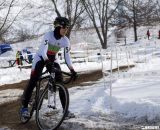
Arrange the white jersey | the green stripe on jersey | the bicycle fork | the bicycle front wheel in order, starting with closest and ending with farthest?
the bicycle front wheel → the bicycle fork → the white jersey → the green stripe on jersey

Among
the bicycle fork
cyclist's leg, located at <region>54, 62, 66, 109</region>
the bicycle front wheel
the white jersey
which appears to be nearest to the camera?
the bicycle front wheel

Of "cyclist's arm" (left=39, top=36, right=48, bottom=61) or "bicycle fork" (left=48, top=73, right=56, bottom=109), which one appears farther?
"bicycle fork" (left=48, top=73, right=56, bottom=109)

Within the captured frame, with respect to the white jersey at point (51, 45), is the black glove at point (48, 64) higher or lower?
lower

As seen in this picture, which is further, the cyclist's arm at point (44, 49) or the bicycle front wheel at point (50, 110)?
the cyclist's arm at point (44, 49)

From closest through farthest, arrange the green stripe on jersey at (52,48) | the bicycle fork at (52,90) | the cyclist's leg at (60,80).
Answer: the cyclist's leg at (60,80) < the bicycle fork at (52,90) < the green stripe on jersey at (52,48)

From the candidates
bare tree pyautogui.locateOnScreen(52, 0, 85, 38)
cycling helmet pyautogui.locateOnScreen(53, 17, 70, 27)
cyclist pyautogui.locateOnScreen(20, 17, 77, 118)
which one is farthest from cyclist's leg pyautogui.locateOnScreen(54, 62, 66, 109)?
bare tree pyautogui.locateOnScreen(52, 0, 85, 38)

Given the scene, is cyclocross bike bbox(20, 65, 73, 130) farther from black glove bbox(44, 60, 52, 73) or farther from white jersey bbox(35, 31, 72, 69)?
white jersey bbox(35, 31, 72, 69)

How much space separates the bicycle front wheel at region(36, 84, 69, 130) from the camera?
689 cm

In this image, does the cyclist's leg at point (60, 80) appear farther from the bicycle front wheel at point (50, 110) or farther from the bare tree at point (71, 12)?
the bare tree at point (71, 12)

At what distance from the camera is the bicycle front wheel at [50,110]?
6893 mm

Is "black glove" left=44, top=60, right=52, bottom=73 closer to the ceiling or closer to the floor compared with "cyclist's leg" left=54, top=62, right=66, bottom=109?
closer to the ceiling

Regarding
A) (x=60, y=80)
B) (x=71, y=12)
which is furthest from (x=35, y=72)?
(x=71, y=12)

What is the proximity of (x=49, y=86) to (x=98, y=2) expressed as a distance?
4967 cm

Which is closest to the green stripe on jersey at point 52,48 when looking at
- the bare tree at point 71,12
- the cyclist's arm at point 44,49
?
the cyclist's arm at point 44,49
